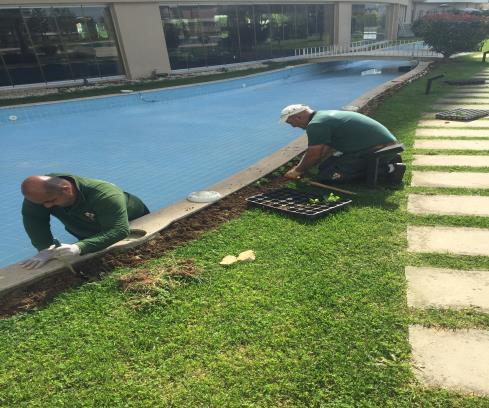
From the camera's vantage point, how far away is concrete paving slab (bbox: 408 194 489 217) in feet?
14.1

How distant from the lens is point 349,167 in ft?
16.5

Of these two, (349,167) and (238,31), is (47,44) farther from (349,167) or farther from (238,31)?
(349,167)

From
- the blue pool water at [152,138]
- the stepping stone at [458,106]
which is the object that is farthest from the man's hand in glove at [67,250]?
the stepping stone at [458,106]

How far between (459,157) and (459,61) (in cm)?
1449

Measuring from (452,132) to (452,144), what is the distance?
0.87 m

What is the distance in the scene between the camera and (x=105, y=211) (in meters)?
3.53

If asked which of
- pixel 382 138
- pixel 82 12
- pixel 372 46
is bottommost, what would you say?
pixel 372 46

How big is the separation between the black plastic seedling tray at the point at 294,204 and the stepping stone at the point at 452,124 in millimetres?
4437

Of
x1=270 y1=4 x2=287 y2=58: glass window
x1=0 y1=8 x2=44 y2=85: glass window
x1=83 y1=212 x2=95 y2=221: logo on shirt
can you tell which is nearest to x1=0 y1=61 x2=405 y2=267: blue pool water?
x1=83 y1=212 x2=95 y2=221: logo on shirt

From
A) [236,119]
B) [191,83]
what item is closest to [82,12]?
[191,83]

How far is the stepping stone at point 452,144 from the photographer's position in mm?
6414

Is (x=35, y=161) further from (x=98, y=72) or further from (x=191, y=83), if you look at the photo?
(x=98, y=72)

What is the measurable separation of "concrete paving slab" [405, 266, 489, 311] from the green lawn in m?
0.09

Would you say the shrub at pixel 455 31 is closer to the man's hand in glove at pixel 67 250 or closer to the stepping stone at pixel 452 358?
the stepping stone at pixel 452 358
